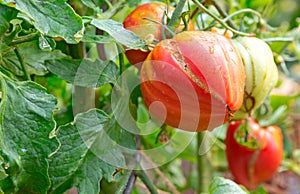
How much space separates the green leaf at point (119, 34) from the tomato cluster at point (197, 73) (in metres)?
0.02

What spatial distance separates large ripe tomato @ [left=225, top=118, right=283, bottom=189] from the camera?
2.73 ft

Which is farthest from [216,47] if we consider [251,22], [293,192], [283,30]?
[293,192]

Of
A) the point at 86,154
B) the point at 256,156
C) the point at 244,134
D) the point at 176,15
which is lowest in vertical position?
the point at 256,156

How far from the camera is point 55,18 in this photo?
0.40 m

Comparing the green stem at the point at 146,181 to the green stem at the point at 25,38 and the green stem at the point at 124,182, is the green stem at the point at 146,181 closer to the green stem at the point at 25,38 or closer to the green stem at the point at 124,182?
the green stem at the point at 124,182

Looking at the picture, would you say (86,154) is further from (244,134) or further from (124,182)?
(244,134)

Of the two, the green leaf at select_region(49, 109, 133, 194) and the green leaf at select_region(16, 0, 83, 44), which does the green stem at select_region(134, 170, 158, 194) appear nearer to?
the green leaf at select_region(49, 109, 133, 194)

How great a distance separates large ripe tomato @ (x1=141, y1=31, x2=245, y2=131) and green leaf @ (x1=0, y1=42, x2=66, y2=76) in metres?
0.10

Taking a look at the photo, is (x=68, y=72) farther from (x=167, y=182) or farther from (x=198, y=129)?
(x=167, y=182)

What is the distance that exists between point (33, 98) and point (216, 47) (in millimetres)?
159

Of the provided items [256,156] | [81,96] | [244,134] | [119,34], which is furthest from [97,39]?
[256,156]

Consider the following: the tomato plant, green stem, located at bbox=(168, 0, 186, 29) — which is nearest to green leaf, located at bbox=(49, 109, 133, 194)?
the tomato plant

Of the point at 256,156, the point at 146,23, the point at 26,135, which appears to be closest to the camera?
the point at 26,135

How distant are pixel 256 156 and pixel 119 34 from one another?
499 mm
